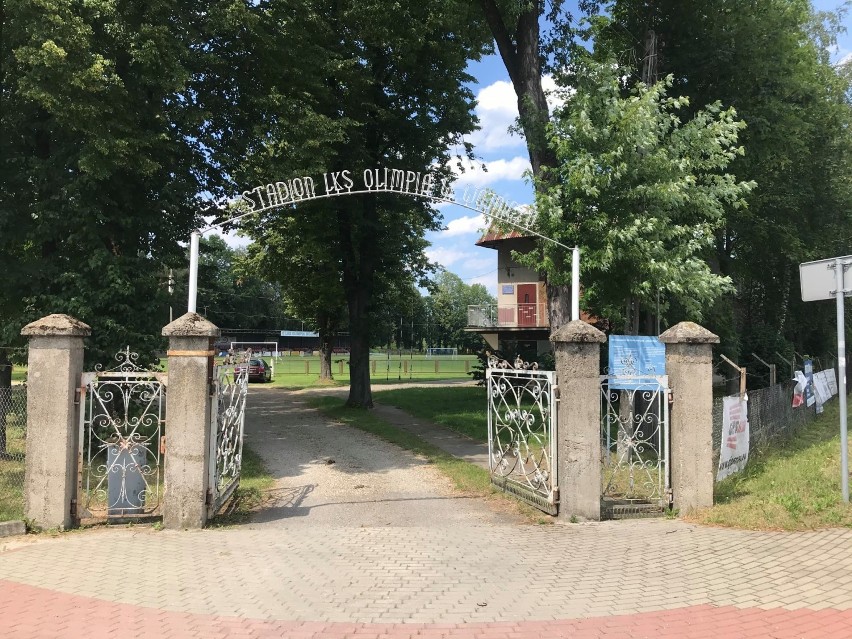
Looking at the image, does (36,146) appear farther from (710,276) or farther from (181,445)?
(710,276)

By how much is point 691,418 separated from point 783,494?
1674mm

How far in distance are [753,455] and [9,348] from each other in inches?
526

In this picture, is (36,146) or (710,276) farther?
(36,146)

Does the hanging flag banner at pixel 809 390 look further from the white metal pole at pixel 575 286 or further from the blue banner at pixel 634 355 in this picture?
the white metal pole at pixel 575 286

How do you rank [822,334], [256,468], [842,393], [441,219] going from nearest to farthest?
[842,393]
[256,468]
[441,219]
[822,334]

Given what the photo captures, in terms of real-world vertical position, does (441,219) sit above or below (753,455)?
above

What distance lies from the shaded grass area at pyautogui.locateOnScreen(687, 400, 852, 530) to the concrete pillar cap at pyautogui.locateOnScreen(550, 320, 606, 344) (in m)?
2.43

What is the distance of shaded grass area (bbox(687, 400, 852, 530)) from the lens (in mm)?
6645

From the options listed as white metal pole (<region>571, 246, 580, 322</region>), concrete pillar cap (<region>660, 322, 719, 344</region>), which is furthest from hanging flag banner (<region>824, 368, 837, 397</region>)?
concrete pillar cap (<region>660, 322, 719, 344</region>)

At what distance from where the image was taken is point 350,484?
949cm

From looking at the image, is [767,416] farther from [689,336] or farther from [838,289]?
[689,336]

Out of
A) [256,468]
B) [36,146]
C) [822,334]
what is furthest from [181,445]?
[822,334]

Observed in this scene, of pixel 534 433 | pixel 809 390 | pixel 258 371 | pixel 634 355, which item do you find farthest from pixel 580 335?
pixel 258 371

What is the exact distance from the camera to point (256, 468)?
1048 centimetres
